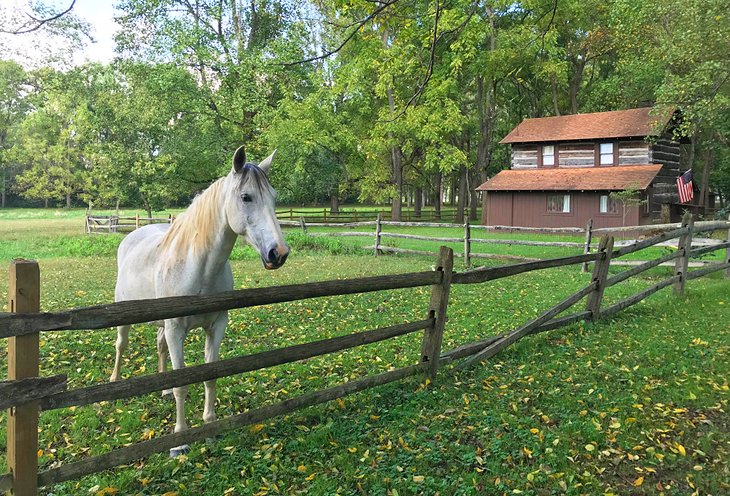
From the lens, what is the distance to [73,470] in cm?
295

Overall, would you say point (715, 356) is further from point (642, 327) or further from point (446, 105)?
point (446, 105)

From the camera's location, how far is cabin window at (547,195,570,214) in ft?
93.1

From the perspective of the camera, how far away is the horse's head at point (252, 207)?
3.47 m

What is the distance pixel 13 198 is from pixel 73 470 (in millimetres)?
69185

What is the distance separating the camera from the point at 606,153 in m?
28.3

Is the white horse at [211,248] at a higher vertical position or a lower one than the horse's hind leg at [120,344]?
higher

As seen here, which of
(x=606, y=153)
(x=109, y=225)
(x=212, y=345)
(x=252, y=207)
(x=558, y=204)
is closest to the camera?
(x=252, y=207)

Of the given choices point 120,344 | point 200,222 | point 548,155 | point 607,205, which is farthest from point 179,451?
point 548,155

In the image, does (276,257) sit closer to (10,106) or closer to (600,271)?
(600,271)

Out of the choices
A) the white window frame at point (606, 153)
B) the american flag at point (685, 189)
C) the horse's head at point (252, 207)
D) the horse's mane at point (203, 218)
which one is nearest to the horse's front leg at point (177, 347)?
the horse's mane at point (203, 218)

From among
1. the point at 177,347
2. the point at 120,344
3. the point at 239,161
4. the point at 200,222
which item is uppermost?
the point at 239,161

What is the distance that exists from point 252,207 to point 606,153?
1160 inches

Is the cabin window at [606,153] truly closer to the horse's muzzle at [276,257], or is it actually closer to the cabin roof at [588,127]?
the cabin roof at [588,127]

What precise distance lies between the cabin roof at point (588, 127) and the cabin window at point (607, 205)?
3.63m
